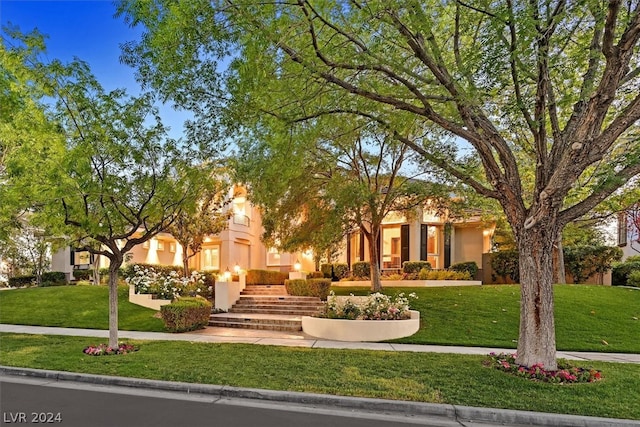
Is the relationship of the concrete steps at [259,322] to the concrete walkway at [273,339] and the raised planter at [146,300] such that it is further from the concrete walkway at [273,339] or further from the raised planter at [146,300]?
the raised planter at [146,300]

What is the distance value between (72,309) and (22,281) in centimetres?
1312

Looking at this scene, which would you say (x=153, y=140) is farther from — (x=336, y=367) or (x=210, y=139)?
(x=336, y=367)

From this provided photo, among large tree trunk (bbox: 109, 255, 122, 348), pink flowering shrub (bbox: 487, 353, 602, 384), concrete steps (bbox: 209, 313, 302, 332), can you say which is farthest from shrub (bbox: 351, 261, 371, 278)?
large tree trunk (bbox: 109, 255, 122, 348)

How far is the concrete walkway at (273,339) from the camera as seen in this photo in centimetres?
905

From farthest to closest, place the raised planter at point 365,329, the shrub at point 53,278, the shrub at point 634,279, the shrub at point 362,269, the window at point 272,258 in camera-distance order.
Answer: the window at point 272,258
the shrub at point 53,278
the shrub at point 362,269
the shrub at point 634,279
the raised planter at point 365,329

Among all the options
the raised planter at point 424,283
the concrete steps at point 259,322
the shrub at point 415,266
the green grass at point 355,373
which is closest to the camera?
the green grass at point 355,373

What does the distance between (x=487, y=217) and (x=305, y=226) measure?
27.2 feet

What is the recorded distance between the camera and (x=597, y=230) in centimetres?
2006

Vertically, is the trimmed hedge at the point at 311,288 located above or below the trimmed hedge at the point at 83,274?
above

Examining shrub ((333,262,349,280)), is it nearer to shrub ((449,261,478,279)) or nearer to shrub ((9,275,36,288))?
shrub ((449,261,478,279))

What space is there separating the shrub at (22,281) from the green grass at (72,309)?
6.80 meters

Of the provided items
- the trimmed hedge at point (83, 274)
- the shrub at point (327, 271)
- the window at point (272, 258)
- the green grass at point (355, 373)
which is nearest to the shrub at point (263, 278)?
the shrub at point (327, 271)

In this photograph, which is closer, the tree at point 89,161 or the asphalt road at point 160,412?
the asphalt road at point 160,412

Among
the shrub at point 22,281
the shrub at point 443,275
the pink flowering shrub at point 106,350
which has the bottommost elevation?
the shrub at point 22,281
